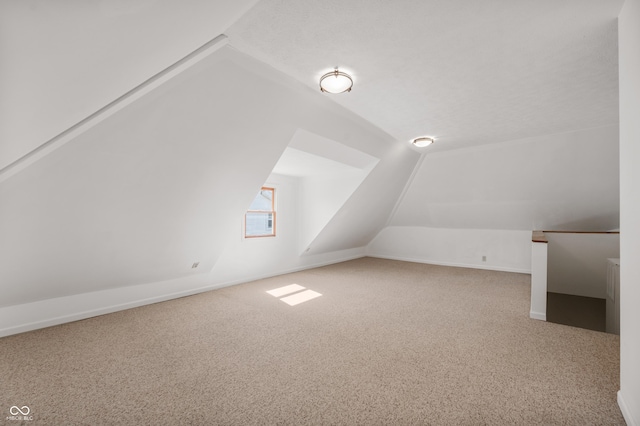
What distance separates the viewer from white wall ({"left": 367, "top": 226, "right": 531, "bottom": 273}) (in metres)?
5.89

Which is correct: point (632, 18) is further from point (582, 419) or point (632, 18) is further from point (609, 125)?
point (609, 125)

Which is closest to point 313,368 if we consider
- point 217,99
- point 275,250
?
point 217,99

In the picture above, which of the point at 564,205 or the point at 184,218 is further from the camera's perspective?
the point at 564,205

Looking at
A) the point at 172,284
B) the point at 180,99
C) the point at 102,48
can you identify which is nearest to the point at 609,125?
the point at 180,99

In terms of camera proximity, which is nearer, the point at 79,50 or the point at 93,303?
the point at 79,50

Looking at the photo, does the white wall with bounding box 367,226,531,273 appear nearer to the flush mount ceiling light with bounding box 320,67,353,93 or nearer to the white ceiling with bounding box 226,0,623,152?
the white ceiling with bounding box 226,0,623,152

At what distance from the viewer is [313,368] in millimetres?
2172

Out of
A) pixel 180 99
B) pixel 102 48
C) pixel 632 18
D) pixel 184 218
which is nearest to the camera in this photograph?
pixel 102 48

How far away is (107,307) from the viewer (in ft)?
11.2

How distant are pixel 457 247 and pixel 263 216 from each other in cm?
484

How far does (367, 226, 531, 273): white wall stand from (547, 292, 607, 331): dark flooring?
3.19 ft

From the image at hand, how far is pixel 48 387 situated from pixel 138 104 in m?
2.21

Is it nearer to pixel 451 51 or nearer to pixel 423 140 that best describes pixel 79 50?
pixel 451 51

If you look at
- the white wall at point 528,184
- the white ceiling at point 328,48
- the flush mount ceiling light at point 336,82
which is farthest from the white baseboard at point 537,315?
the flush mount ceiling light at point 336,82
